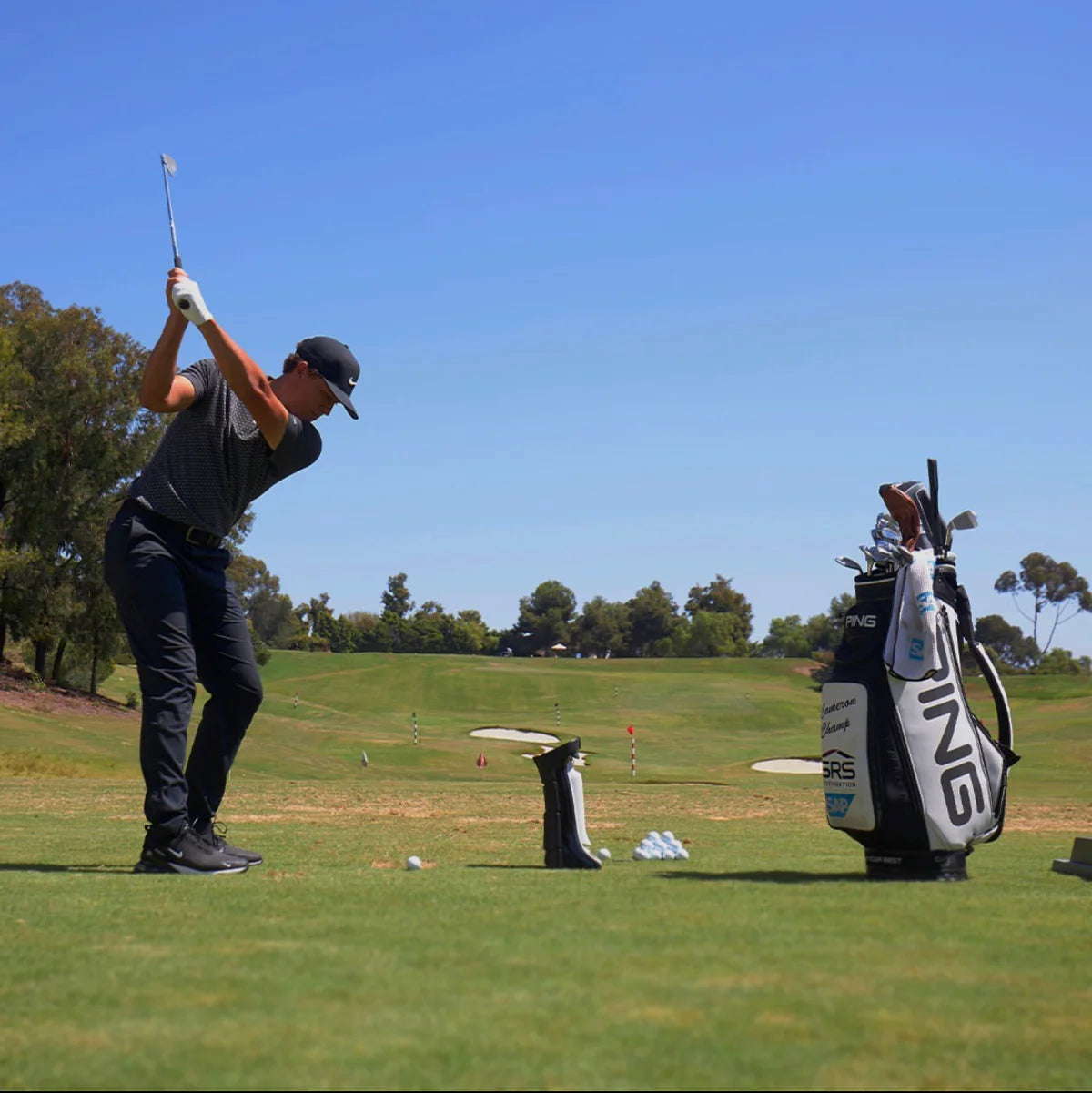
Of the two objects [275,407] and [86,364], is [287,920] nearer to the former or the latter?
[275,407]

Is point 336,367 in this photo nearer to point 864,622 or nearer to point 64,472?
point 864,622

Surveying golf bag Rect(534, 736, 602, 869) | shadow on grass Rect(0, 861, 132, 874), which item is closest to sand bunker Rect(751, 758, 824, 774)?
golf bag Rect(534, 736, 602, 869)

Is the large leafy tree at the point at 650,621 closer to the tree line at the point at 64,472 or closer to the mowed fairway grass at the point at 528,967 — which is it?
the tree line at the point at 64,472

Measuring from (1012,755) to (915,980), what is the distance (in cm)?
294

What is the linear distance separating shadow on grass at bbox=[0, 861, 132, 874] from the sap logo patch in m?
3.04

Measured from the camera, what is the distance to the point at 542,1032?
8.40ft

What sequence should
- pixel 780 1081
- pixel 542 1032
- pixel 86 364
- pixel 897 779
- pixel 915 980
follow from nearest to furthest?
pixel 780 1081 → pixel 542 1032 → pixel 915 980 → pixel 897 779 → pixel 86 364

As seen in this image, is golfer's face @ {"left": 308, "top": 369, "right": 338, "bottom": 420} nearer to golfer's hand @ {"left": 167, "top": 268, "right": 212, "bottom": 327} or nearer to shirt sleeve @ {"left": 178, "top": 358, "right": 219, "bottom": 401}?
shirt sleeve @ {"left": 178, "top": 358, "right": 219, "bottom": 401}

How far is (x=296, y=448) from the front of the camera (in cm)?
586

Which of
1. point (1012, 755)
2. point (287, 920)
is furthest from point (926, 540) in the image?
point (287, 920)

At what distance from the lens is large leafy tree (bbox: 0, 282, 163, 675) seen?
4344 cm

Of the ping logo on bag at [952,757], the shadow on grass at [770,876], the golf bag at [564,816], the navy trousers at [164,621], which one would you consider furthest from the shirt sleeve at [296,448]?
the ping logo on bag at [952,757]

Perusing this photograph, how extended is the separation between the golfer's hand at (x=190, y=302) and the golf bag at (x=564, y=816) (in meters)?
2.38

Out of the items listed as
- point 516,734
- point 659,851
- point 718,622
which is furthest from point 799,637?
point 659,851
